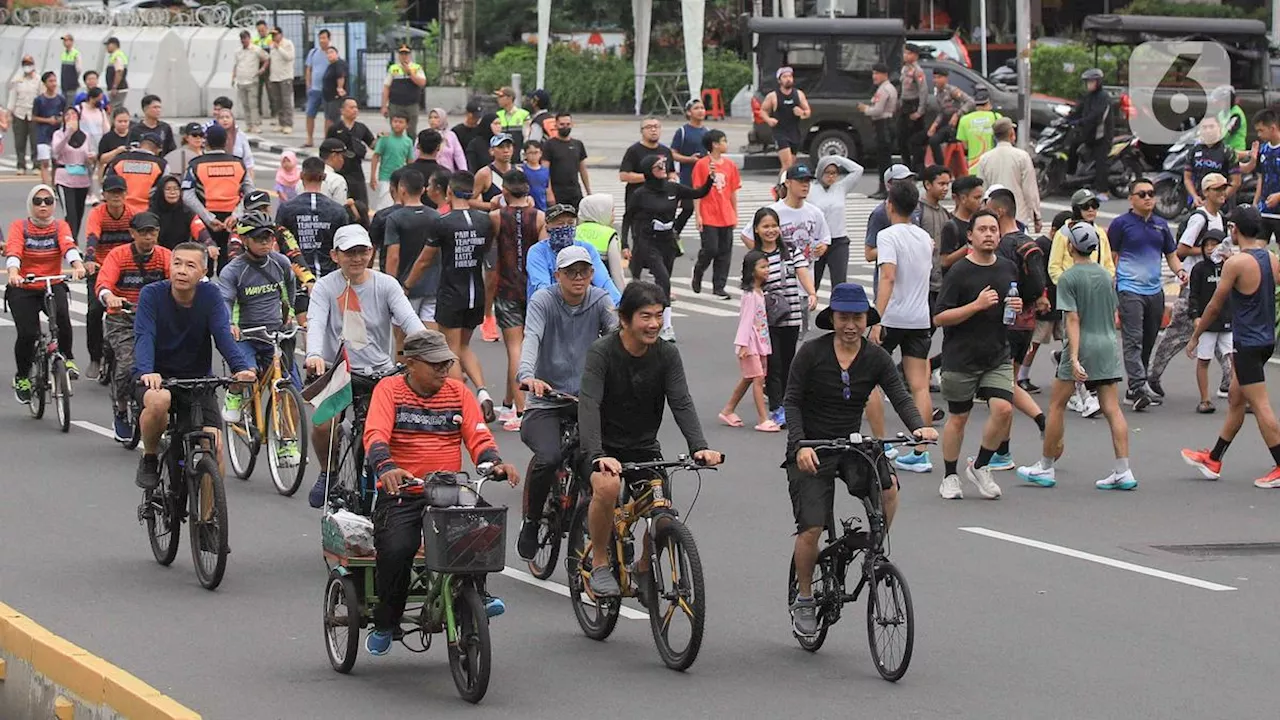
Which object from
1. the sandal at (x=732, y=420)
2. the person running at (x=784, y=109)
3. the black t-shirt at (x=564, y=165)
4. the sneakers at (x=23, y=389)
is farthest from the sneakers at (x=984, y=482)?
the person running at (x=784, y=109)

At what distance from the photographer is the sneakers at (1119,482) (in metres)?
14.0

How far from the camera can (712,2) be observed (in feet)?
163

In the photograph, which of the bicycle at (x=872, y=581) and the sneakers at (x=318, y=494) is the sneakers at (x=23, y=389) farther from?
the bicycle at (x=872, y=581)

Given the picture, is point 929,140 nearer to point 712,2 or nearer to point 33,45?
point 712,2

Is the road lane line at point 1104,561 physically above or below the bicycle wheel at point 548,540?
below

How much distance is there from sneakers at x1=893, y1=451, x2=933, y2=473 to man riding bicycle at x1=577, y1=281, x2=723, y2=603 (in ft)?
16.2

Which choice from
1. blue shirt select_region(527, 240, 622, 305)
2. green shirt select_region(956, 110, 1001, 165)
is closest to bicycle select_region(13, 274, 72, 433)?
blue shirt select_region(527, 240, 622, 305)

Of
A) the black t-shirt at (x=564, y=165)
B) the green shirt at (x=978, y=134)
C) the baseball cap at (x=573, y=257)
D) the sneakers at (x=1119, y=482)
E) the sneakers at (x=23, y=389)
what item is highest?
the green shirt at (x=978, y=134)

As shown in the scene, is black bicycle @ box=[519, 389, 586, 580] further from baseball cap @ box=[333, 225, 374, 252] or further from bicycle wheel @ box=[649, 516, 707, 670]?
baseball cap @ box=[333, 225, 374, 252]

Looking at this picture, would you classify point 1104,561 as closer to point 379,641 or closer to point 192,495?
point 379,641

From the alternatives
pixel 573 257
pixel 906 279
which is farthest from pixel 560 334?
pixel 906 279

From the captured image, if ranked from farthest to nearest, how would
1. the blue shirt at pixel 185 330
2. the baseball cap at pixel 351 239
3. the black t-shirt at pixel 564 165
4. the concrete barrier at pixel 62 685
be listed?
the black t-shirt at pixel 564 165 → the baseball cap at pixel 351 239 → the blue shirt at pixel 185 330 → the concrete barrier at pixel 62 685

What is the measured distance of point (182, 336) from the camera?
11.6m

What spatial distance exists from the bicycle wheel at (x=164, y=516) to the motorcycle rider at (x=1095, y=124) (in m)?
20.1
